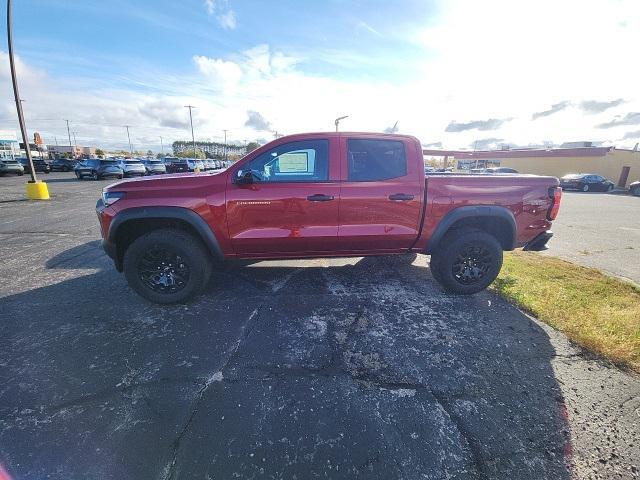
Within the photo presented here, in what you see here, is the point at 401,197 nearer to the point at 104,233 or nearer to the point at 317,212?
the point at 317,212

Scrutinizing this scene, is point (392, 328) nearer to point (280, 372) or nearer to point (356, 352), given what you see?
point (356, 352)

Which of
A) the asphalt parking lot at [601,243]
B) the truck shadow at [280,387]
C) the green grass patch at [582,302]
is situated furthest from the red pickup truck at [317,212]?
the asphalt parking lot at [601,243]

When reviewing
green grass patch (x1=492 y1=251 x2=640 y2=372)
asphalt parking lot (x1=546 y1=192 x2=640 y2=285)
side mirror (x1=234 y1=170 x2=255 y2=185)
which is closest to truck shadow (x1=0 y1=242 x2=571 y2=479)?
green grass patch (x1=492 y1=251 x2=640 y2=372)

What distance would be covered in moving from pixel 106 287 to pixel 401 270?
4228mm

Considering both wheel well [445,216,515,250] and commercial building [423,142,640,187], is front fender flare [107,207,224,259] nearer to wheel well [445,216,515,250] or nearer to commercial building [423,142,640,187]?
wheel well [445,216,515,250]

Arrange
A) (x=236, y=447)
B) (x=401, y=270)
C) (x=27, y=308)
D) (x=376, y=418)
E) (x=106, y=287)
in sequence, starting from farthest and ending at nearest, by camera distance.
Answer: (x=401, y=270) < (x=106, y=287) < (x=27, y=308) < (x=376, y=418) < (x=236, y=447)

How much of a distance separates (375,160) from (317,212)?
950 millimetres

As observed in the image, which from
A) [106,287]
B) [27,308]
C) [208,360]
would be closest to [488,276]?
[208,360]

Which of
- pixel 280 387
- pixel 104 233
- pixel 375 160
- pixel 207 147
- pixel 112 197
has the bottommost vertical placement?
pixel 280 387

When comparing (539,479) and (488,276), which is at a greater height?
(488,276)

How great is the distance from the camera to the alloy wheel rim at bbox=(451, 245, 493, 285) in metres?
4.02

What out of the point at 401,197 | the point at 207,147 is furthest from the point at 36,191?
the point at 207,147

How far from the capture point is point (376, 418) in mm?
2205

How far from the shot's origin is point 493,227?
4168mm
